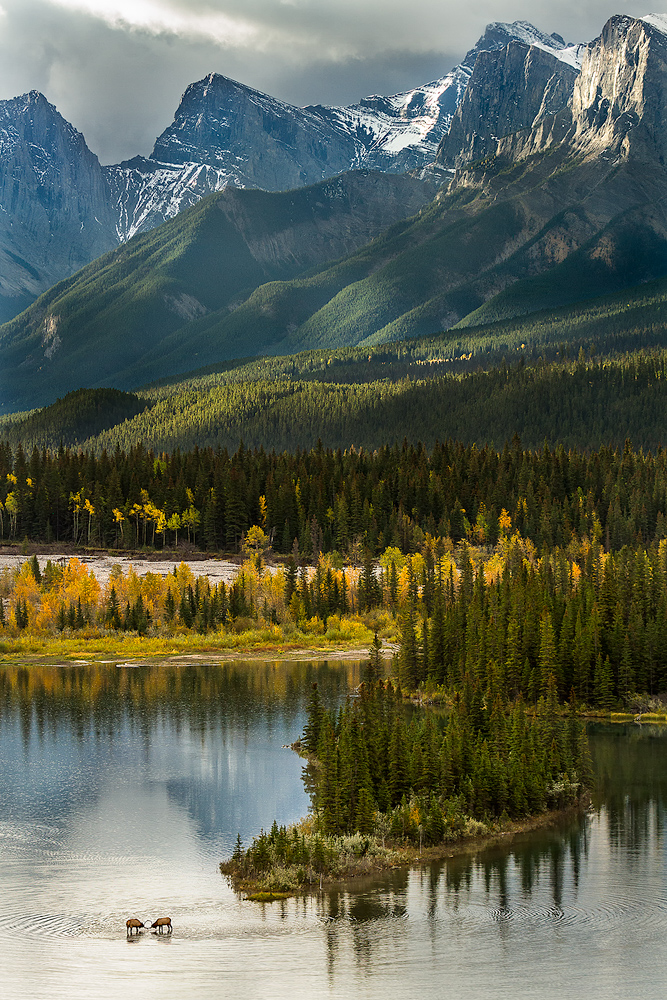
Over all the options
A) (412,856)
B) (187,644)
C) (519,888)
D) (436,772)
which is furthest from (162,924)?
(187,644)

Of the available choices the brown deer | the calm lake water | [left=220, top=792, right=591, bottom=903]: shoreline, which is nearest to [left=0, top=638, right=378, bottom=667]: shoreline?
the calm lake water

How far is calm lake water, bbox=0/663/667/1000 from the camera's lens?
48.2 metres

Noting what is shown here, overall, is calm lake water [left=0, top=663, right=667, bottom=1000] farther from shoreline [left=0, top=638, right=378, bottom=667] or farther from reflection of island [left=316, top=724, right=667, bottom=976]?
shoreline [left=0, top=638, right=378, bottom=667]

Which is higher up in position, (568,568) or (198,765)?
(568,568)

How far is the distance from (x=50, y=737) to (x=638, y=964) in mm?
59843

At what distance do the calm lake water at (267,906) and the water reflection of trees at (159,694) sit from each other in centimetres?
1018

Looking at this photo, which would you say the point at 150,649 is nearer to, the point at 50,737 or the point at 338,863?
the point at 50,737

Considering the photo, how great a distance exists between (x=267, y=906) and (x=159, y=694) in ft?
213

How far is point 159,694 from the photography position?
119188 mm

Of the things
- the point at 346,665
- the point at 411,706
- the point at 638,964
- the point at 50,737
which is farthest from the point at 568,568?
the point at 638,964

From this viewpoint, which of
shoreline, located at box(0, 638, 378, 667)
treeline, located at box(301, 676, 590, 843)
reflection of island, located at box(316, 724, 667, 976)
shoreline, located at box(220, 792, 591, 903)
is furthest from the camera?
shoreline, located at box(0, 638, 378, 667)

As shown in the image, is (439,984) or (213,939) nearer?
(439,984)

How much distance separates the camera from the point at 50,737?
9806 cm

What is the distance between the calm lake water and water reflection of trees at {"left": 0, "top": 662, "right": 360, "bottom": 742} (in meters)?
10.2
